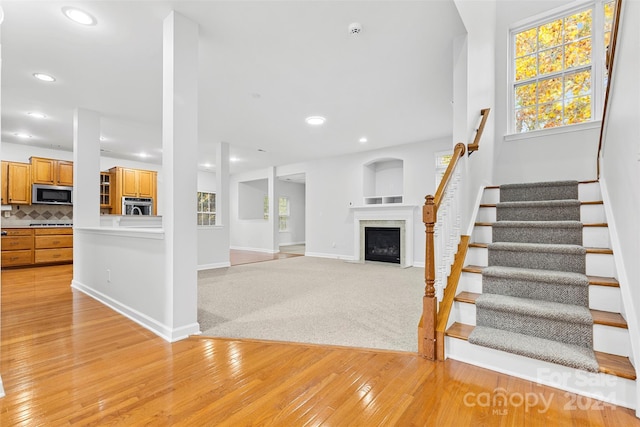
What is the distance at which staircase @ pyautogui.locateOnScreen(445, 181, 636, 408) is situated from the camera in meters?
1.62

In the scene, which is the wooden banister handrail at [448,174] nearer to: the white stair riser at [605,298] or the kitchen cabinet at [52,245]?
the white stair riser at [605,298]

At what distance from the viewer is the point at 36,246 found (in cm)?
571

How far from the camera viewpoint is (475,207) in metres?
2.92

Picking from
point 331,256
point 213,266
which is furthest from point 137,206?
point 331,256

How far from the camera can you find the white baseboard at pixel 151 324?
233 centimetres

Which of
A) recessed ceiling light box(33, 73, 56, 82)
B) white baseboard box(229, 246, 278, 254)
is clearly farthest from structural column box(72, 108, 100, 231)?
white baseboard box(229, 246, 278, 254)

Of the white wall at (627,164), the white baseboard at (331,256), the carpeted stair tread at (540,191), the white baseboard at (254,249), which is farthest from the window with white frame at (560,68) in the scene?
the white baseboard at (254,249)

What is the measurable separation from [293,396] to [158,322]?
149 centimetres

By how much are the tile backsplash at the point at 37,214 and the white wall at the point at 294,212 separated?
233 inches

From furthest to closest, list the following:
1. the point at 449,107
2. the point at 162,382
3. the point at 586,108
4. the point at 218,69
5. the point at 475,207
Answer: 1. the point at 449,107
2. the point at 586,108
3. the point at 218,69
4. the point at 475,207
5. the point at 162,382

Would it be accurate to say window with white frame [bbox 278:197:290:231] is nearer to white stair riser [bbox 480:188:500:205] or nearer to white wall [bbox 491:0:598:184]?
white wall [bbox 491:0:598:184]

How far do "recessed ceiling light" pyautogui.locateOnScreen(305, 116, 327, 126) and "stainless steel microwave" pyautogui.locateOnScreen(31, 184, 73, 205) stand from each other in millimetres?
5610

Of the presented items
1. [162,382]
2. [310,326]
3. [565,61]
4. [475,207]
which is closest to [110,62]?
[162,382]

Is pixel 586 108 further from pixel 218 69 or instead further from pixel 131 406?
pixel 131 406
